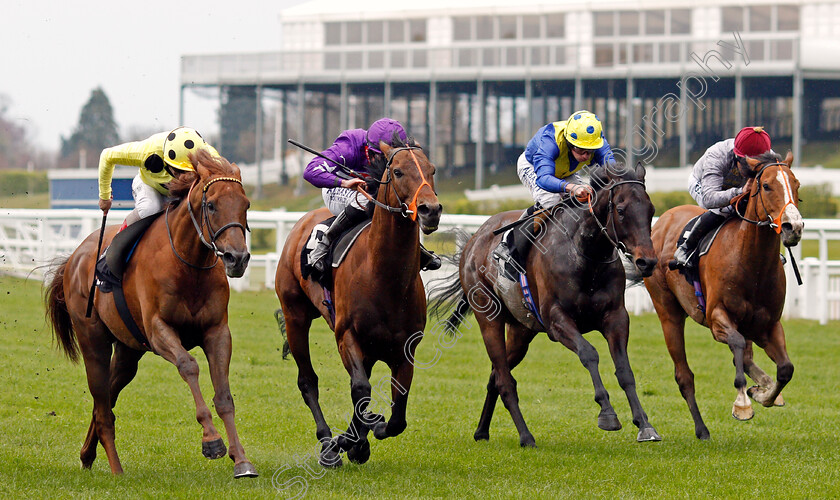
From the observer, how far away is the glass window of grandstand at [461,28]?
127 ft

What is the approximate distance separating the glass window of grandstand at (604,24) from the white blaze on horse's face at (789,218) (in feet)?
105

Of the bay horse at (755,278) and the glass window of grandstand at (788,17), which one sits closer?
the bay horse at (755,278)

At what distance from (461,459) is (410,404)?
6.71 feet

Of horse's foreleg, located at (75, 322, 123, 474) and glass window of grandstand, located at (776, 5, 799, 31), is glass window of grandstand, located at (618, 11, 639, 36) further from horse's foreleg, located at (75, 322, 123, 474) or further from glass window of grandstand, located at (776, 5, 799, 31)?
horse's foreleg, located at (75, 322, 123, 474)

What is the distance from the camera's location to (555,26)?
1486 inches

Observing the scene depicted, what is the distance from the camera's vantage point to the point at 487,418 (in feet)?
23.1

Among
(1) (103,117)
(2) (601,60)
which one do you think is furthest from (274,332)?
(1) (103,117)

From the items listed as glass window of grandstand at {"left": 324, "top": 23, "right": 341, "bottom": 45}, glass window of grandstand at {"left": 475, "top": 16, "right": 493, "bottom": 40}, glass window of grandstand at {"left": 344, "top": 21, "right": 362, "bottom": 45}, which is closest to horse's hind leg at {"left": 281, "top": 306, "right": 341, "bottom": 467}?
glass window of grandstand at {"left": 475, "top": 16, "right": 493, "bottom": 40}

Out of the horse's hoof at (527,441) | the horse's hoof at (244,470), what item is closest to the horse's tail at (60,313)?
the horse's hoof at (244,470)

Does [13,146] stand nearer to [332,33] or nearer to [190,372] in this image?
[332,33]

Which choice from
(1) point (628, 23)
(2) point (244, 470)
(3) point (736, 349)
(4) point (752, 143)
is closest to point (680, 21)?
(1) point (628, 23)

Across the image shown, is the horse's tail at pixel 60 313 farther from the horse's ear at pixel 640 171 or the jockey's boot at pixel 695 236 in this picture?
the jockey's boot at pixel 695 236

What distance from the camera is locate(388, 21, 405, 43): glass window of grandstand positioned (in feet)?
129

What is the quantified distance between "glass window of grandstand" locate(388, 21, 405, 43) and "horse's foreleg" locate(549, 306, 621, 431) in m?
34.3
